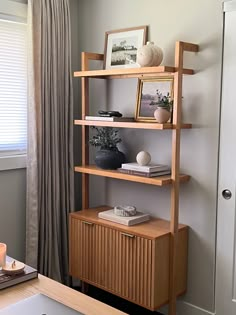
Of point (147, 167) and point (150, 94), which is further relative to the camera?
point (150, 94)

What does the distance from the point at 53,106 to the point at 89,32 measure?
0.72 meters

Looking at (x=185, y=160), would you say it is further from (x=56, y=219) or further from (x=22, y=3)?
(x=22, y=3)

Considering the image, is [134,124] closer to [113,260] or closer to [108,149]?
[108,149]

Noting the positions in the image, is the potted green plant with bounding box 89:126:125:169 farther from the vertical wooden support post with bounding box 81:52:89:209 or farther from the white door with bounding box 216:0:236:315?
the white door with bounding box 216:0:236:315

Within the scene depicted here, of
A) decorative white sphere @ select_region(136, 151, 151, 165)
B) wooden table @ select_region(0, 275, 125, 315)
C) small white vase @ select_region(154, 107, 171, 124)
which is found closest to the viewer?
wooden table @ select_region(0, 275, 125, 315)

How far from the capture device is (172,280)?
105 inches

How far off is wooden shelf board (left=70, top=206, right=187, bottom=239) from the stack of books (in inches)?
14.2

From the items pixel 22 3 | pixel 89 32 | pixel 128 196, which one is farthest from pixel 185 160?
pixel 22 3

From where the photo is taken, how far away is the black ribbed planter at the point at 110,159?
9.68 feet

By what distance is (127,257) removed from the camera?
2.71m

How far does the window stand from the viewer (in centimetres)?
A: 300

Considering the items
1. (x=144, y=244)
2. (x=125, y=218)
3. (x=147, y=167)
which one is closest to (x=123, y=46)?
(x=147, y=167)

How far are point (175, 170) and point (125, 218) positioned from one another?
52cm

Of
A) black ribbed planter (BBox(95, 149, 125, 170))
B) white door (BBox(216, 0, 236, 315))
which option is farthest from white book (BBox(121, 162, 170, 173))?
white door (BBox(216, 0, 236, 315))
